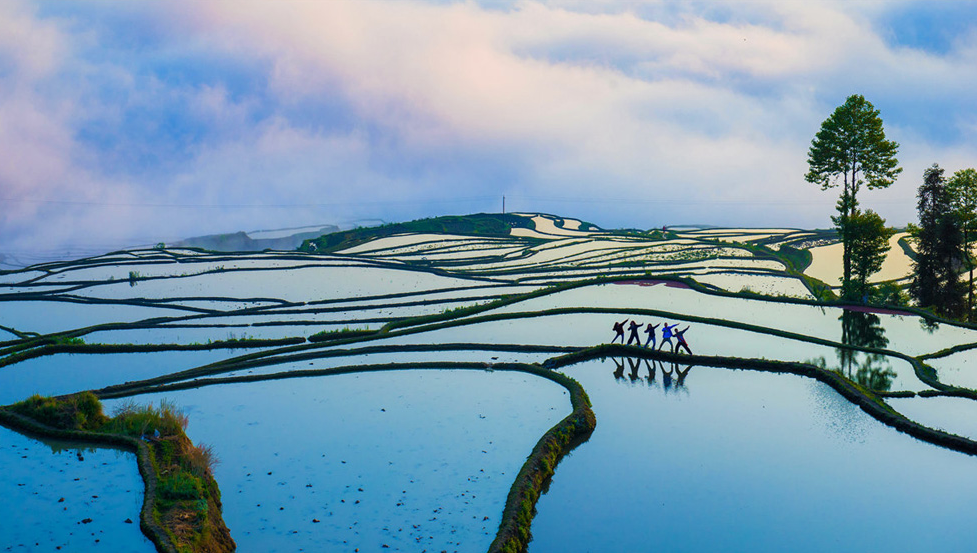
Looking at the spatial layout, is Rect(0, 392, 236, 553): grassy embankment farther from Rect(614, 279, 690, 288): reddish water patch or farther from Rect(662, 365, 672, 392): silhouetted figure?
Rect(614, 279, 690, 288): reddish water patch

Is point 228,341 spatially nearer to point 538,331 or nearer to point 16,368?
point 16,368

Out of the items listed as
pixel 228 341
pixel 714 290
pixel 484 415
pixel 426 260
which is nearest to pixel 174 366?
pixel 228 341

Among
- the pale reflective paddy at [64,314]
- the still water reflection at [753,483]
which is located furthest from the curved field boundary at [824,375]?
the pale reflective paddy at [64,314]

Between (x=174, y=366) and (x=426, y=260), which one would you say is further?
(x=426, y=260)

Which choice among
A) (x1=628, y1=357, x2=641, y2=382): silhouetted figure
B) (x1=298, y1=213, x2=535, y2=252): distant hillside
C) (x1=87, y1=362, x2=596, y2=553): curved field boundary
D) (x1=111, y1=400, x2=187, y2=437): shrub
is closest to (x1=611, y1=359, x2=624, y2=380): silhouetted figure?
(x1=628, y1=357, x2=641, y2=382): silhouetted figure

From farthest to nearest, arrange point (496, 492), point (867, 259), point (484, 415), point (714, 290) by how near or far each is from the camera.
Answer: point (867, 259)
point (714, 290)
point (484, 415)
point (496, 492)

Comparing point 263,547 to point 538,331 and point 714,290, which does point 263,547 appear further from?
point 714,290

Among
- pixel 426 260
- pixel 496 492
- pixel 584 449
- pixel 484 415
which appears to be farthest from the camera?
pixel 426 260
